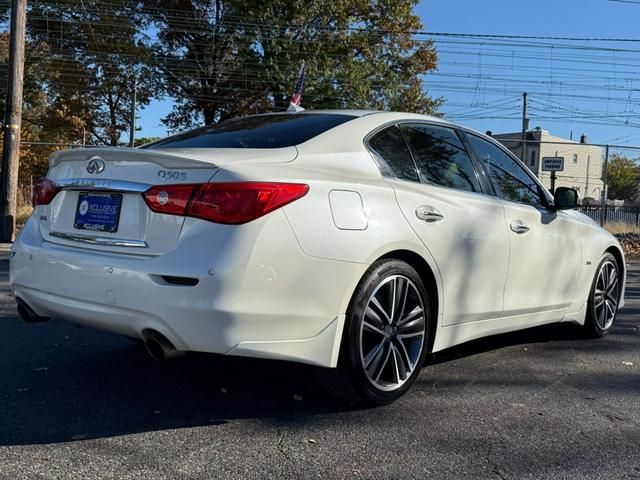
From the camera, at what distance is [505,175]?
15.2 ft

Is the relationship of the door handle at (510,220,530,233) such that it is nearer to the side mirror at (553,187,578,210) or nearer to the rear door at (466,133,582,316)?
the rear door at (466,133,582,316)

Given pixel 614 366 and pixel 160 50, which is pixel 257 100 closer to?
pixel 160 50

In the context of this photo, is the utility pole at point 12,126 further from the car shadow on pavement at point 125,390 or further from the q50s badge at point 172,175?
the q50s badge at point 172,175

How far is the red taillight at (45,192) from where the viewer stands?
3.59 meters

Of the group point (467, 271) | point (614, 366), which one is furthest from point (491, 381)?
point (614, 366)

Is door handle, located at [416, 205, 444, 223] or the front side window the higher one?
the front side window

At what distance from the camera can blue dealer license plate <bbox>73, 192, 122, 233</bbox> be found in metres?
3.21

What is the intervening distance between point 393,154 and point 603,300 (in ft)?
8.94

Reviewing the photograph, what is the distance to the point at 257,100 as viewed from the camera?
106ft

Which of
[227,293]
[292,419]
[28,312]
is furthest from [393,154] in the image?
[28,312]

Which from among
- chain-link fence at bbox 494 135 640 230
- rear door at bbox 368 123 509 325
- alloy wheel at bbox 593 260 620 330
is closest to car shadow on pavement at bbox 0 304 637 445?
rear door at bbox 368 123 509 325

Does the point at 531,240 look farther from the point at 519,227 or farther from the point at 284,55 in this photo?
the point at 284,55

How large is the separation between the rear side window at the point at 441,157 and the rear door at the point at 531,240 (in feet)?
0.60

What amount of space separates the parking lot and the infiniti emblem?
1.23 metres
